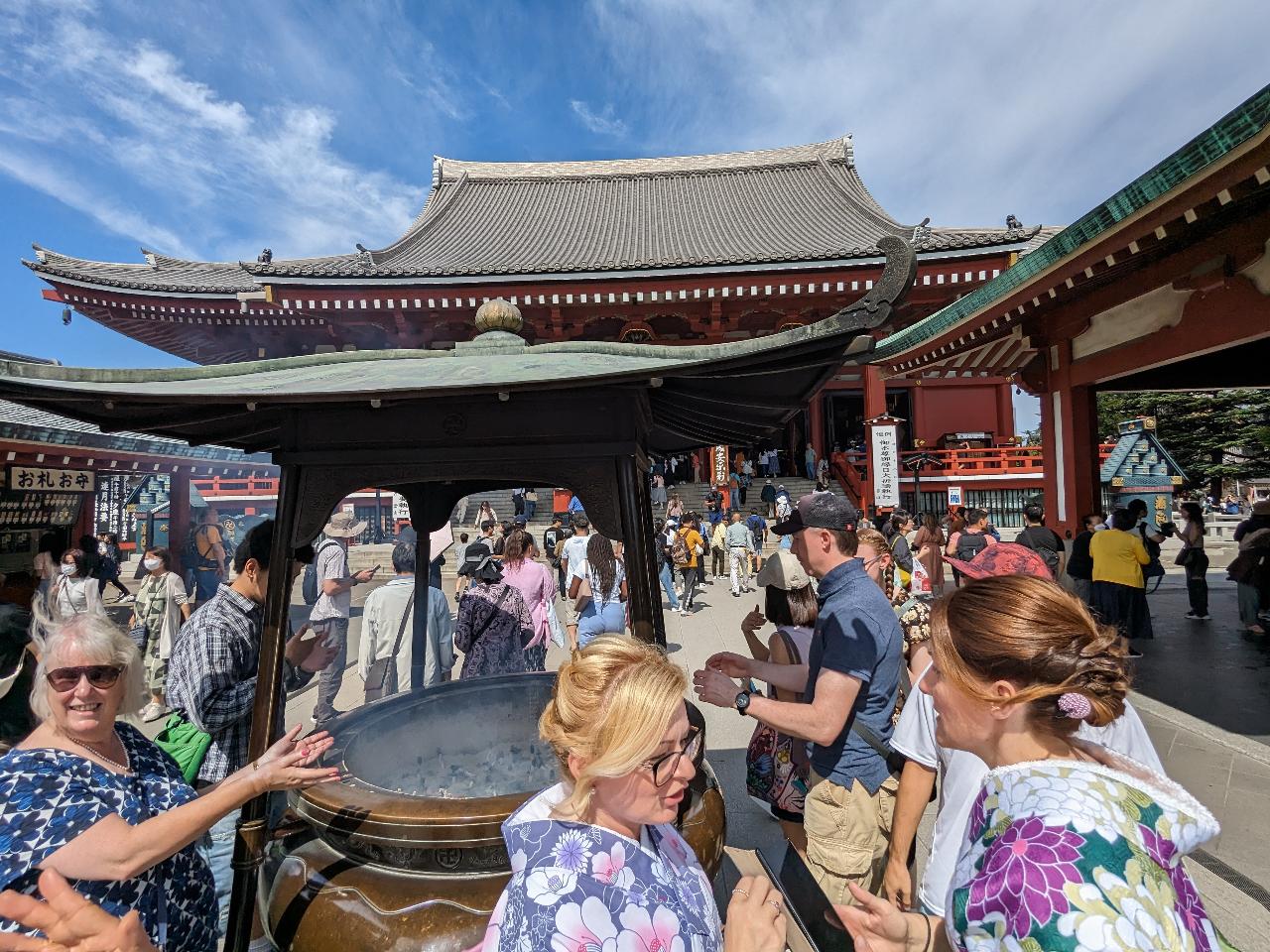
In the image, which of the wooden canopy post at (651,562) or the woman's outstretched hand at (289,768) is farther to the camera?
the wooden canopy post at (651,562)

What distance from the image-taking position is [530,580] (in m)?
3.99

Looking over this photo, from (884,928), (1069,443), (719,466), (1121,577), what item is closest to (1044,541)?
(1121,577)

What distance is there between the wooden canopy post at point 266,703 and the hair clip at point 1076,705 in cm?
181

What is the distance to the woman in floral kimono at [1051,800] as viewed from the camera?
787mm

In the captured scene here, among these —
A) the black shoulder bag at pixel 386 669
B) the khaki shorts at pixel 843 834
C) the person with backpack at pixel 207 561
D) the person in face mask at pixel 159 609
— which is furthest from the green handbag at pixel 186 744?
the person with backpack at pixel 207 561

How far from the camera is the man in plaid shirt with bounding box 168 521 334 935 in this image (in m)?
2.07

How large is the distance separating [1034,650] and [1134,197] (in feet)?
13.1

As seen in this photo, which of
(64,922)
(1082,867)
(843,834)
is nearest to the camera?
(1082,867)

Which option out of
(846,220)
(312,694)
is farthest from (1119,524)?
(846,220)

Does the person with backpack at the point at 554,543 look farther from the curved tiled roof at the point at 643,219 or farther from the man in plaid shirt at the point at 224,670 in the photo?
the man in plaid shirt at the point at 224,670

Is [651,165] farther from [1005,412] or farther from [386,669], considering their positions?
[386,669]

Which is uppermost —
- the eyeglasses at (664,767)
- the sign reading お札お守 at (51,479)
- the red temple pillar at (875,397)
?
the red temple pillar at (875,397)

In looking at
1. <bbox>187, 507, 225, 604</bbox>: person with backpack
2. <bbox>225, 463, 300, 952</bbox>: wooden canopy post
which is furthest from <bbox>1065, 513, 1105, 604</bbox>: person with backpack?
<bbox>187, 507, 225, 604</bbox>: person with backpack

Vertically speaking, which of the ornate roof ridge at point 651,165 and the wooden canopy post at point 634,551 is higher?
the ornate roof ridge at point 651,165
